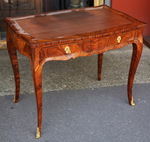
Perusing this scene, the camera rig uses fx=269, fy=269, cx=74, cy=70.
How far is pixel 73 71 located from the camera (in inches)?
111

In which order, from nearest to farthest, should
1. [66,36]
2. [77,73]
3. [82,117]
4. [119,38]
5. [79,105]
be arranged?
[66,36]
[119,38]
[82,117]
[79,105]
[77,73]

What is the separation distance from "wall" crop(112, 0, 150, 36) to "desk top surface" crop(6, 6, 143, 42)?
1.19 meters

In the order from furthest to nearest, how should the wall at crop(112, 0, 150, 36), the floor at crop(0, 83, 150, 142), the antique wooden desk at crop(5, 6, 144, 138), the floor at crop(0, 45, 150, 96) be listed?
1. the wall at crop(112, 0, 150, 36)
2. the floor at crop(0, 45, 150, 96)
3. the floor at crop(0, 83, 150, 142)
4. the antique wooden desk at crop(5, 6, 144, 138)

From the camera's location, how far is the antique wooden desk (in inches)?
64.9

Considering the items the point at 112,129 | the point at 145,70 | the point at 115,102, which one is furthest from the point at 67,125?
the point at 145,70

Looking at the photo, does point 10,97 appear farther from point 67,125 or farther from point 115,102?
point 115,102

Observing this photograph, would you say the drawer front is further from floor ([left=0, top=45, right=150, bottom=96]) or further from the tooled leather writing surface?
floor ([left=0, top=45, right=150, bottom=96])

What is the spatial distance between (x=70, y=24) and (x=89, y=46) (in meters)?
0.26

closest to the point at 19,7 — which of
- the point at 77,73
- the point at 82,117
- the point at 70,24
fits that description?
the point at 77,73

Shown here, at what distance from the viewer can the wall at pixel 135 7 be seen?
10.9ft

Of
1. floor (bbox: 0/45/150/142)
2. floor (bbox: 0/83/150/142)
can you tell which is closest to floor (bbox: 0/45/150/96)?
floor (bbox: 0/45/150/142)

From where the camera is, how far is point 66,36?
1.68 metres

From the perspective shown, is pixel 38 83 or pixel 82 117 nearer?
pixel 38 83

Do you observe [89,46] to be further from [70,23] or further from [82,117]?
[82,117]
